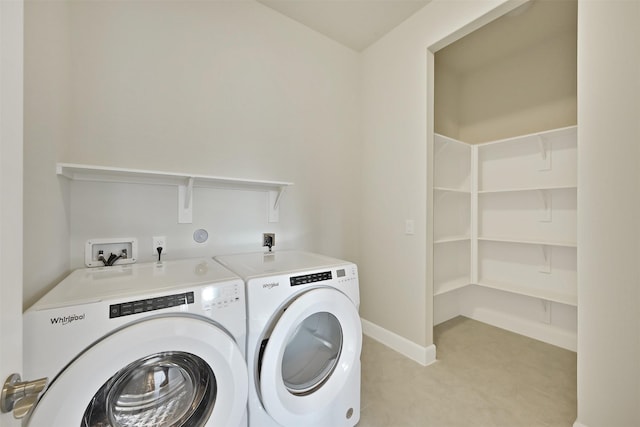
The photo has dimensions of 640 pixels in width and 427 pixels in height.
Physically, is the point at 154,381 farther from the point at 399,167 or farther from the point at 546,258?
the point at 546,258

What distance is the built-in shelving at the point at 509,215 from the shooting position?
2148 mm

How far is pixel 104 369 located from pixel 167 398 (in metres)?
0.36

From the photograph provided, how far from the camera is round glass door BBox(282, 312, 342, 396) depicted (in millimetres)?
1229

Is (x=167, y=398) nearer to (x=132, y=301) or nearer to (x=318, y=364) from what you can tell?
(x=132, y=301)

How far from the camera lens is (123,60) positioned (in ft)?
4.78

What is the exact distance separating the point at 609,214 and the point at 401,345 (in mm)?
1551

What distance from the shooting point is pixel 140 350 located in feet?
2.54

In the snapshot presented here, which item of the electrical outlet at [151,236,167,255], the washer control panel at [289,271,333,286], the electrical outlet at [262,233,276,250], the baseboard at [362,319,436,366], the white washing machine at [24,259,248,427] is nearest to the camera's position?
the white washing machine at [24,259,248,427]

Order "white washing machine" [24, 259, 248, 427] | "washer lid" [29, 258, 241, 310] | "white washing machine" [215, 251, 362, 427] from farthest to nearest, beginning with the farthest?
"white washing machine" [215, 251, 362, 427], "washer lid" [29, 258, 241, 310], "white washing machine" [24, 259, 248, 427]

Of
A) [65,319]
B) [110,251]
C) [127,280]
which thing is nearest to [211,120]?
[110,251]

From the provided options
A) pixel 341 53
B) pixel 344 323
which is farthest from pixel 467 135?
pixel 344 323

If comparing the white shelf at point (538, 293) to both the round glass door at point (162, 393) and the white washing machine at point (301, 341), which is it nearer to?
the white washing machine at point (301, 341)

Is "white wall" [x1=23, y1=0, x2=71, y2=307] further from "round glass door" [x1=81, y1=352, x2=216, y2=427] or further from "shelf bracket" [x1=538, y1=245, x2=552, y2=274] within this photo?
"shelf bracket" [x1=538, y1=245, x2=552, y2=274]

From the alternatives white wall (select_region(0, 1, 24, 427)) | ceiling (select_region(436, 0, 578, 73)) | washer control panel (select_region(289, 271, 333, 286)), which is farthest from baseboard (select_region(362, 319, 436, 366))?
ceiling (select_region(436, 0, 578, 73))
